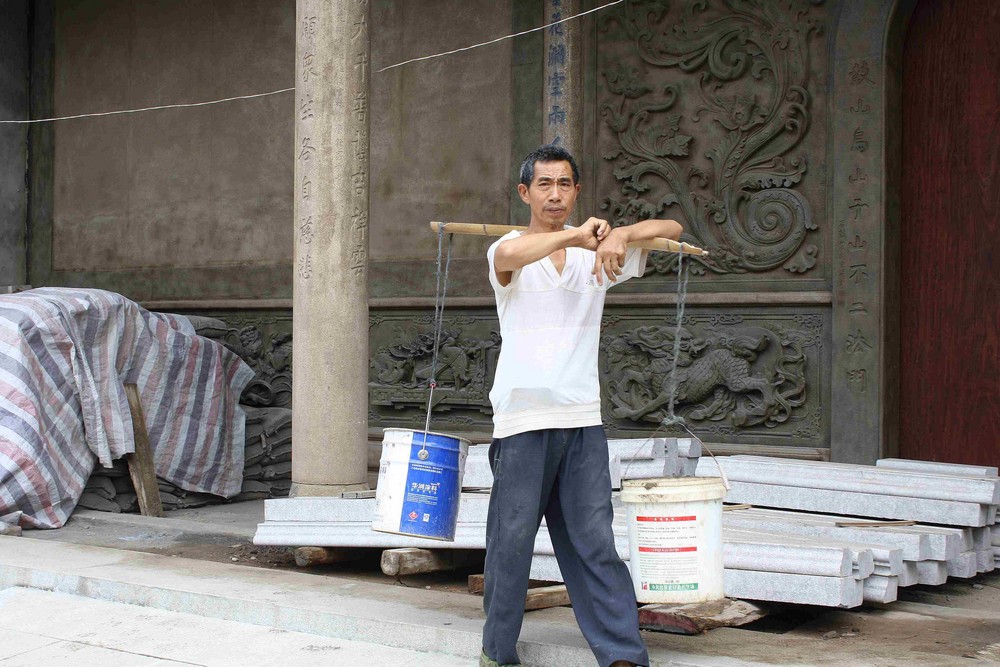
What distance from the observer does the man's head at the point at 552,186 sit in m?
4.29

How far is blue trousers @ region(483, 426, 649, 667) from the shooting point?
4188mm

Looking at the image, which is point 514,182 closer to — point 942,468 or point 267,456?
point 267,456

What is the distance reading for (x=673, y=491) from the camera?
4086mm

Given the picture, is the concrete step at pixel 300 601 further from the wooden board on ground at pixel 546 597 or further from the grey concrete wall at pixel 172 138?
the grey concrete wall at pixel 172 138

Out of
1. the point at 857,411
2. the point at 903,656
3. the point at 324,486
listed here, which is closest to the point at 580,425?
the point at 903,656

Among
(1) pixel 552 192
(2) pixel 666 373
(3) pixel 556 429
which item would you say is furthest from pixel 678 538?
(2) pixel 666 373

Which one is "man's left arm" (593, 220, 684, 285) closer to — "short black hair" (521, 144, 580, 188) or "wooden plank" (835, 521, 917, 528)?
"short black hair" (521, 144, 580, 188)

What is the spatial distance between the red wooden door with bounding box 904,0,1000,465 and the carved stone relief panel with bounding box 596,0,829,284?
703 mm

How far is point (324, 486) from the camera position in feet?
24.8

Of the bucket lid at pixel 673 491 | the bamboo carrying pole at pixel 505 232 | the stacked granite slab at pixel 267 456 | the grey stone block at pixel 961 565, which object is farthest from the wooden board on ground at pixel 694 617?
the stacked granite slab at pixel 267 456

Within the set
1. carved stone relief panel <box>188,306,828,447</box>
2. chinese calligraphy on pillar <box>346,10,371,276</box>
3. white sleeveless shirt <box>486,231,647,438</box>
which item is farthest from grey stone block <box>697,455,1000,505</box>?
A: chinese calligraphy on pillar <box>346,10,371,276</box>

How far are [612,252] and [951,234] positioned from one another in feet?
18.1

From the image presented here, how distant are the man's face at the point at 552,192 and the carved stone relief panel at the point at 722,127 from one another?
200 inches

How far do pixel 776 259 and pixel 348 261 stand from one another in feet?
11.3
